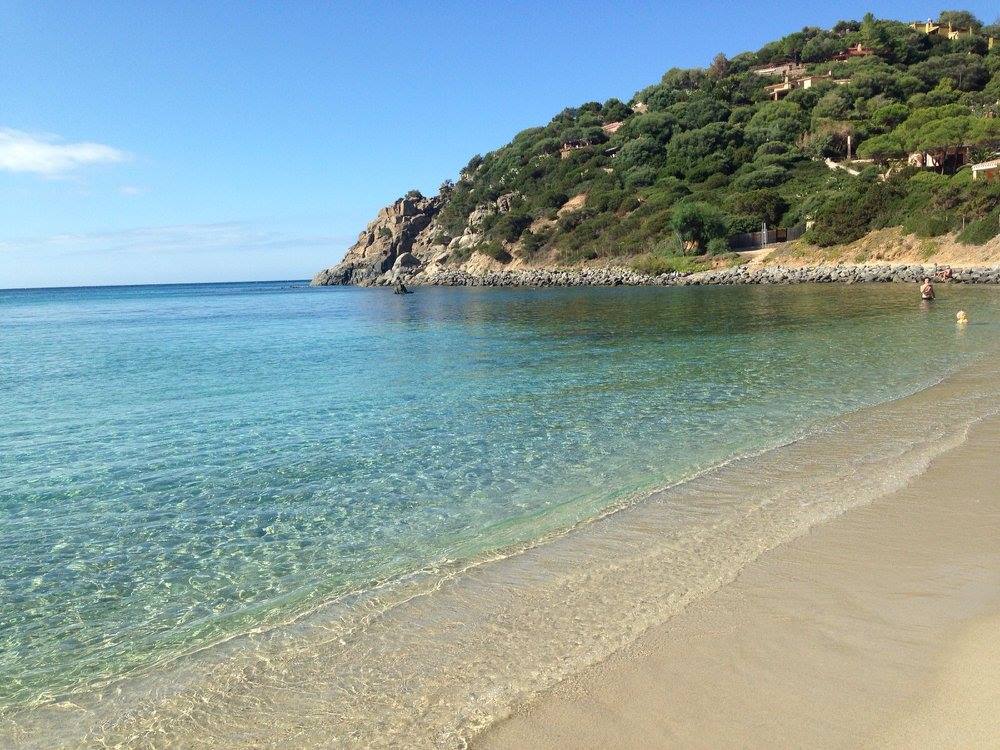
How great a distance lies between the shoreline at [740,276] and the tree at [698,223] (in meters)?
5.95

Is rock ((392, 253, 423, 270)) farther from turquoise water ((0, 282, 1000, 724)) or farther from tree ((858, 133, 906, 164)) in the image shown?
turquoise water ((0, 282, 1000, 724))

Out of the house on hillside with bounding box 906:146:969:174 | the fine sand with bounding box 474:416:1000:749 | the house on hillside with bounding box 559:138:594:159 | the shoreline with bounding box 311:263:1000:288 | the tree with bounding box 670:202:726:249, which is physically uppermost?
the house on hillside with bounding box 559:138:594:159

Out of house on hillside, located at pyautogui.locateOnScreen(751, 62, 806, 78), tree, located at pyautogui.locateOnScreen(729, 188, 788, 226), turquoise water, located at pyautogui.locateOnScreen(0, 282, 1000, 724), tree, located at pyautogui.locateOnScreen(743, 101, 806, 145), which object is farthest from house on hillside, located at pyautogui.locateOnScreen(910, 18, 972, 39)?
turquoise water, located at pyautogui.locateOnScreen(0, 282, 1000, 724)

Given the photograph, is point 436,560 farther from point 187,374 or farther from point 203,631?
point 187,374

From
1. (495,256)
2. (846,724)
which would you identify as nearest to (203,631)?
(846,724)

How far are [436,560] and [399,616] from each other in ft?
3.58

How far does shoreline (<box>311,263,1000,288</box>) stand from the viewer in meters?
43.9

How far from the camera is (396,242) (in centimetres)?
11194

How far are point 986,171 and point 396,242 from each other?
3052 inches

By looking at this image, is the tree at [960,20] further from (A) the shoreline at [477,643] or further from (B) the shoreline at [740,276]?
(A) the shoreline at [477,643]

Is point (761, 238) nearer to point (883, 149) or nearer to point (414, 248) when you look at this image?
point (883, 149)

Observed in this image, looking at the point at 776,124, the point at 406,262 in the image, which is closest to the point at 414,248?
the point at 406,262

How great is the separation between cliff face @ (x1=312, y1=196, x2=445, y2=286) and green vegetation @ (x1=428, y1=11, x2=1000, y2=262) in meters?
4.20

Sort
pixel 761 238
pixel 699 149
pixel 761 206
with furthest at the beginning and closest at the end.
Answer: pixel 699 149 < pixel 761 206 < pixel 761 238
